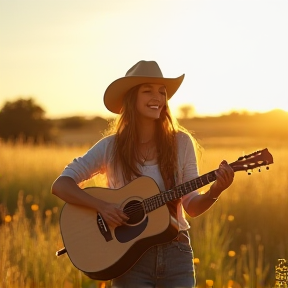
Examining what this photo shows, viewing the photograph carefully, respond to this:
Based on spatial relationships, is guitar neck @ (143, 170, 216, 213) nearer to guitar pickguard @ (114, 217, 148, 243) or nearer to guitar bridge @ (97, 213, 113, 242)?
guitar pickguard @ (114, 217, 148, 243)

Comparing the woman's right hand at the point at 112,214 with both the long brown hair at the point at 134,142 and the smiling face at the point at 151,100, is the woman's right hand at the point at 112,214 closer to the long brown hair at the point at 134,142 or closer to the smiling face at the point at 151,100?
the long brown hair at the point at 134,142

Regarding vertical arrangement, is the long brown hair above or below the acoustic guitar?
above

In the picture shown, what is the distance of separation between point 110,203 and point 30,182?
21.5 ft

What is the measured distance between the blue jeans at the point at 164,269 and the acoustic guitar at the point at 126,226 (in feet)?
0.12

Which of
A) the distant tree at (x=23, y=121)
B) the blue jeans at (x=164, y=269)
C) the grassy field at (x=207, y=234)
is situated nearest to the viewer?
the blue jeans at (x=164, y=269)

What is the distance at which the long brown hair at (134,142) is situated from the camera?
3.33m

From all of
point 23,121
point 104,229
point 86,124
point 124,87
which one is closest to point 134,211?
point 104,229

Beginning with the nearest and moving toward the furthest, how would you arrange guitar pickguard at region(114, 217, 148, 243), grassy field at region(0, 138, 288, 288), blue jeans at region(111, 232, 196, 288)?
blue jeans at region(111, 232, 196, 288)
guitar pickguard at region(114, 217, 148, 243)
grassy field at region(0, 138, 288, 288)

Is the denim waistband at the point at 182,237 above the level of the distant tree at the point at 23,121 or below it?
below

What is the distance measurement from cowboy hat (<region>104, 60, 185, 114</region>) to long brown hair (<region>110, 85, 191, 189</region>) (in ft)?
0.18

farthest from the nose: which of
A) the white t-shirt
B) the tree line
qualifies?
the tree line

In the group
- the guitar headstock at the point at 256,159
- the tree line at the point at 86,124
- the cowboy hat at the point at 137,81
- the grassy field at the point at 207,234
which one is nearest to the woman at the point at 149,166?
the cowboy hat at the point at 137,81

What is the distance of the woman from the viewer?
321 cm

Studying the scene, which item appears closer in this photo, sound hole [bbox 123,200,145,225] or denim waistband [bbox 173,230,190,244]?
denim waistband [bbox 173,230,190,244]
